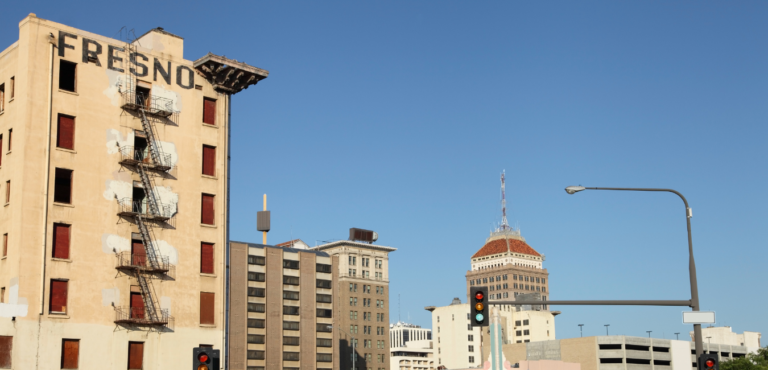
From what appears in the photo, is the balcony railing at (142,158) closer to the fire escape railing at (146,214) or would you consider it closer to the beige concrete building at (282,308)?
the fire escape railing at (146,214)

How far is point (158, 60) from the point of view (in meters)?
58.1

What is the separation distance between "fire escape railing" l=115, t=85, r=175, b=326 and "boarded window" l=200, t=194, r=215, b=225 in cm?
269

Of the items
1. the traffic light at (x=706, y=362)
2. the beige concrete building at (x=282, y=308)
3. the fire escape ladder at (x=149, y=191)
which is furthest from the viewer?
the beige concrete building at (x=282, y=308)

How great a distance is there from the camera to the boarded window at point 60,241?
51.7 meters

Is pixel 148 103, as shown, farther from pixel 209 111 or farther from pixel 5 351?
pixel 5 351

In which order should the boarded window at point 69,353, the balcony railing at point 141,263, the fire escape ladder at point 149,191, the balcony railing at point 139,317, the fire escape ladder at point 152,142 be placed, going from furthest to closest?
the fire escape ladder at point 152,142 → the fire escape ladder at point 149,191 → the balcony railing at point 141,263 → the balcony railing at point 139,317 → the boarded window at point 69,353

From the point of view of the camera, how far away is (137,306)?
54344 millimetres

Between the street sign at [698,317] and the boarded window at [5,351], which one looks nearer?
the street sign at [698,317]

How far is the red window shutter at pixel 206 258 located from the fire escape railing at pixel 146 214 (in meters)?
2.52

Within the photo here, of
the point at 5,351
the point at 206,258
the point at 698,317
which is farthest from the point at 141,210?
the point at 698,317

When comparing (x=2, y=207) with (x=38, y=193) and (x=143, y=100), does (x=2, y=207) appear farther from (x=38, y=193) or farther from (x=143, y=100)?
(x=143, y=100)

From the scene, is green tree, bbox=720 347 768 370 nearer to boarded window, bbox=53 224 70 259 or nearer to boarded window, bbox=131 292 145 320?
boarded window, bbox=131 292 145 320

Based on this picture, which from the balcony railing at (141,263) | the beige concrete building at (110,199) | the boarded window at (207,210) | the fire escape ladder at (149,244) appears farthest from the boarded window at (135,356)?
Result: the boarded window at (207,210)

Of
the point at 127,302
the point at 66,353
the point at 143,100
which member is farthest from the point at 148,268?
the point at 143,100
